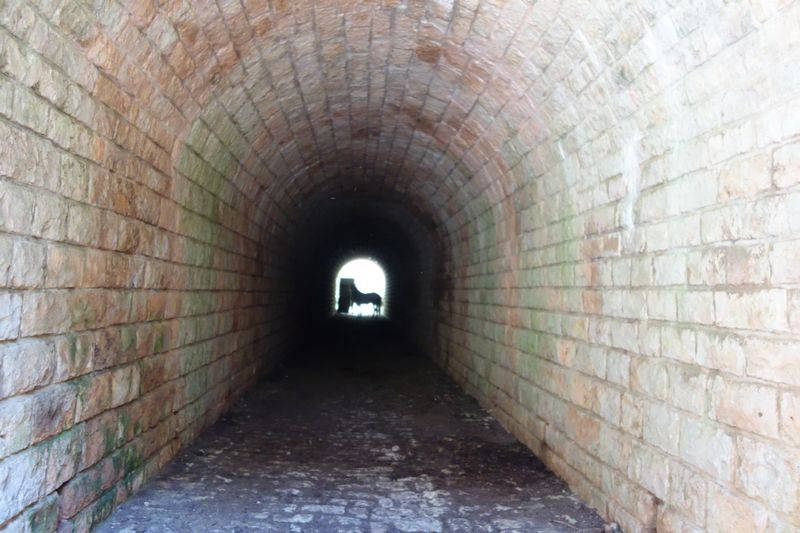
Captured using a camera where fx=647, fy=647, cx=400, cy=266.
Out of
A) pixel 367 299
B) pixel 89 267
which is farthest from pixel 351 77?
pixel 367 299

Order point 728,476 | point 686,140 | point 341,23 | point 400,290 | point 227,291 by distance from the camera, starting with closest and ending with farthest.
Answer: point 728,476 → point 686,140 → point 341,23 → point 227,291 → point 400,290

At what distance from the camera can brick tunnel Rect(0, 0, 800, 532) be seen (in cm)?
313

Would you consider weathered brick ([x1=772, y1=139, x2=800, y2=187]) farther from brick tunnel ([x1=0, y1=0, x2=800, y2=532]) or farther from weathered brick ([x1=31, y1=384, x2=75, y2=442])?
weathered brick ([x1=31, y1=384, x2=75, y2=442])

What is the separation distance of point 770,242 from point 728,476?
122 centimetres

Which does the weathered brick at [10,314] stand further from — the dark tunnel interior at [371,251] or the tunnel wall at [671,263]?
the dark tunnel interior at [371,251]

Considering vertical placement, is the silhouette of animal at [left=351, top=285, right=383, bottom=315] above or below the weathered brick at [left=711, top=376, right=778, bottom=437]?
above

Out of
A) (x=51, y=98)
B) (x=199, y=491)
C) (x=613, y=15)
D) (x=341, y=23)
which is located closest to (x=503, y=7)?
(x=613, y=15)

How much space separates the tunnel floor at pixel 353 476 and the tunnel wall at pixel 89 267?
0.43 meters

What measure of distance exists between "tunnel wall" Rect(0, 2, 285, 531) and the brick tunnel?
0.07ft

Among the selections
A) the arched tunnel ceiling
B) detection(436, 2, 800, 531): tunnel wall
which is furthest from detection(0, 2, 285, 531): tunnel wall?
detection(436, 2, 800, 531): tunnel wall

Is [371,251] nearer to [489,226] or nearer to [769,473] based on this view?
[489,226]

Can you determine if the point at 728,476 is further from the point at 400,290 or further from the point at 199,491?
A: the point at 400,290

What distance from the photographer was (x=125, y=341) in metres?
4.66

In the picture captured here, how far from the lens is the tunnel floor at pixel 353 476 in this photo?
4664 mm
